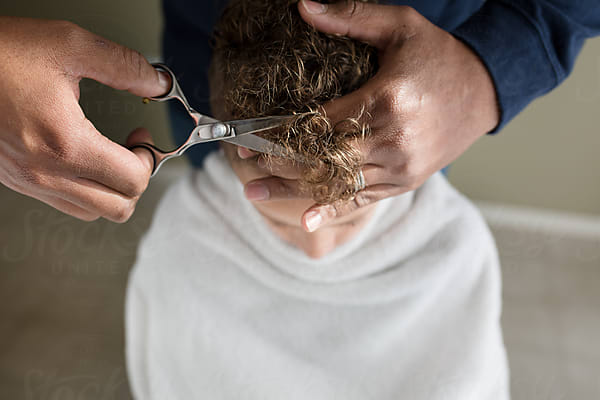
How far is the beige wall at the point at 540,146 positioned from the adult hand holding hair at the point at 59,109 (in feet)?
1.54

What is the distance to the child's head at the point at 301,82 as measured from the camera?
51 centimetres

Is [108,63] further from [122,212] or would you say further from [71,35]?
[122,212]

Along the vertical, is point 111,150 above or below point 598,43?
above

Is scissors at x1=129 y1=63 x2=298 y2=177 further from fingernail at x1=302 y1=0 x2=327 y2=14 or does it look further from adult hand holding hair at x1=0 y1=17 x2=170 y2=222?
fingernail at x1=302 y1=0 x2=327 y2=14

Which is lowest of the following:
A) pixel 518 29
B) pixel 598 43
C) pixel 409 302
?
pixel 409 302

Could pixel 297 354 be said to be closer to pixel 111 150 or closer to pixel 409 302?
pixel 409 302

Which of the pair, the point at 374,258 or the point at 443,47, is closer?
the point at 443,47

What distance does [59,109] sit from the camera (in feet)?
1.44

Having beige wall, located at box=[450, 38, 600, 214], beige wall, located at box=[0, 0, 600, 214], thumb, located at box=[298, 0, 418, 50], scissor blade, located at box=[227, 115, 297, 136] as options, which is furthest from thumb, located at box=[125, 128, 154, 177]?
beige wall, located at box=[450, 38, 600, 214]

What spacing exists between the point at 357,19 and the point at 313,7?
55 millimetres

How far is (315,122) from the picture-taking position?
0.51 m

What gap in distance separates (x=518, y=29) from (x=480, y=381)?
0.61m

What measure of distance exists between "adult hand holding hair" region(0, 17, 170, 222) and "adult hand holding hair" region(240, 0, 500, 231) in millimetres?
169

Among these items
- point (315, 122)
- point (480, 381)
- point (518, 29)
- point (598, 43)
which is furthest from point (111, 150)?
point (598, 43)
